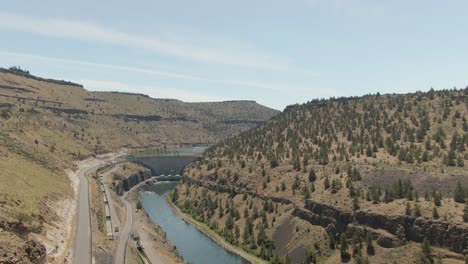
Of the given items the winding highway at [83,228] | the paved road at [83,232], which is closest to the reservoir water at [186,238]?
the winding highway at [83,228]

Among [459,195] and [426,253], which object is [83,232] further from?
[459,195]

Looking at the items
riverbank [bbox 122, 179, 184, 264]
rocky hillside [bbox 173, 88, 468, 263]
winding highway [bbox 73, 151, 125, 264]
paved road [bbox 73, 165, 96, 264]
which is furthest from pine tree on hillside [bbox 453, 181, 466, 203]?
paved road [bbox 73, 165, 96, 264]

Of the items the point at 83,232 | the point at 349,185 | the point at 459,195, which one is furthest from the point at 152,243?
the point at 459,195

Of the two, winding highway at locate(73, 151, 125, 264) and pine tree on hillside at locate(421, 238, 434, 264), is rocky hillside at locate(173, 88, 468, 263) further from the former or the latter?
winding highway at locate(73, 151, 125, 264)

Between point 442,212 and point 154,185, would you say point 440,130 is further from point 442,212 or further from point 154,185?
point 154,185

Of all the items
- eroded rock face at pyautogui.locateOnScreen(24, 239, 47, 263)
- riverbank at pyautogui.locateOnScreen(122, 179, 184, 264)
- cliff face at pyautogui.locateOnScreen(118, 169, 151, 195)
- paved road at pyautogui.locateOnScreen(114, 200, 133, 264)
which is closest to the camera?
eroded rock face at pyautogui.locateOnScreen(24, 239, 47, 263)

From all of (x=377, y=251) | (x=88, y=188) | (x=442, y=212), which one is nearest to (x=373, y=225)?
(x=377, y=251)
